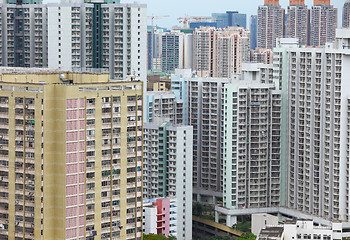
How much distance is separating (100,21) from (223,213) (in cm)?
1543

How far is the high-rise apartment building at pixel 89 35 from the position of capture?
66250mm

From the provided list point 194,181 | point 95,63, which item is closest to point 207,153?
point 194,181

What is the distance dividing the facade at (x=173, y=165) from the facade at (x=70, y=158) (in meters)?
23.3

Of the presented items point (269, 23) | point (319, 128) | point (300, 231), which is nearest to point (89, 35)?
point (319, 128)

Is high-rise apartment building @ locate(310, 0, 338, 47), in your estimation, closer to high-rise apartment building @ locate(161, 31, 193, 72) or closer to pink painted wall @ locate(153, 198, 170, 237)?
high-rise apartment building @ locate(161, 31, 193, 72)

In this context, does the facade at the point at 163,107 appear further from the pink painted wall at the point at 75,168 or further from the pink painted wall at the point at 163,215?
the pink painted wall at the point at 75,168

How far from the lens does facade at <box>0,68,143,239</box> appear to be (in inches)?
1549

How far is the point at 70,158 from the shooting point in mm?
39438

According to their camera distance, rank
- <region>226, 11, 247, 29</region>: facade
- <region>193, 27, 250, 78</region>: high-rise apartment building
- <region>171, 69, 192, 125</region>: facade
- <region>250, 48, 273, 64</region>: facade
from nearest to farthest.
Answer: <region>171, 69, 192, 125</region>: facade
<region>193, 27, 250, 78</region>: high-rise apartment building
<region>250, 48, 273, 64</region>: facade
<region>226, 11, 247, 29</region>: facade

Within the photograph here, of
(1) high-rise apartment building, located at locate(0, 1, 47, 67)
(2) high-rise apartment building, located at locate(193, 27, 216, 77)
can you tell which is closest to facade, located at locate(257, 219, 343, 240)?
(1) high-rise apartment building, located at locate(0, 1, 47, 67)

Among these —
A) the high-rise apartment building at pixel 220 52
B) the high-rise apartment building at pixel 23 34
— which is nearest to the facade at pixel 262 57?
the high-rise apartment building at pixel 220 52

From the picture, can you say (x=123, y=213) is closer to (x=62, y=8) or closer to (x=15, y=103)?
(x=15, y=103)

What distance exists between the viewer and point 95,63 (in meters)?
67.9

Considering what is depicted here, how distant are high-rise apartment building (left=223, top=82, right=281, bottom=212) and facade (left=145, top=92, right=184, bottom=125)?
204 inches
